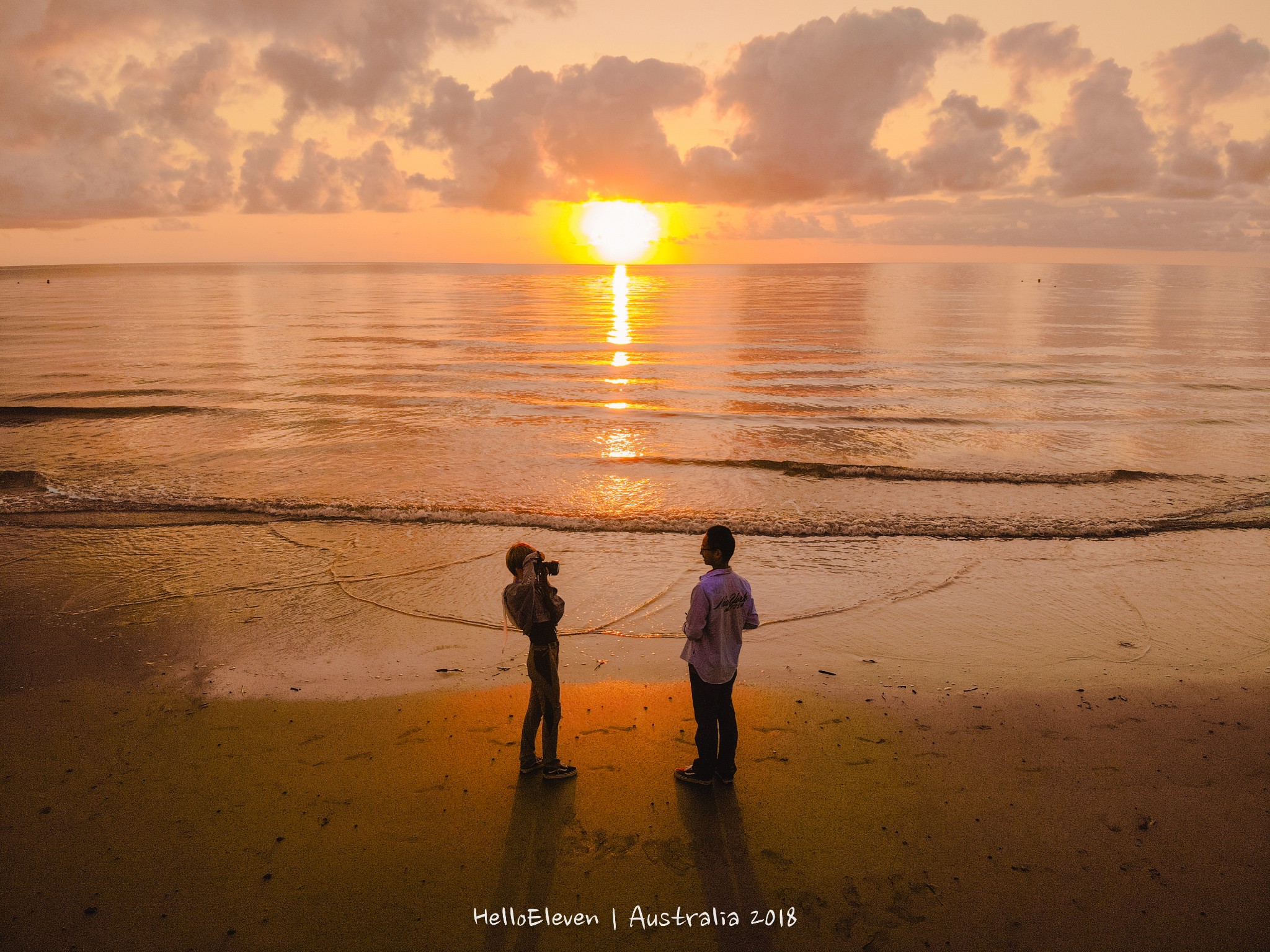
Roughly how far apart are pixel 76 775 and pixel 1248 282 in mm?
172003

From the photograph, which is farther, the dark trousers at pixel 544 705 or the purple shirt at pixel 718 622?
the dark trousers at pixel 544 705

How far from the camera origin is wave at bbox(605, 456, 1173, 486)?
15.8 metres

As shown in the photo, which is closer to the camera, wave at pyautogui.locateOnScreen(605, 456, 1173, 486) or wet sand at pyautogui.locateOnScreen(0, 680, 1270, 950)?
wet sand at pyautogui.locateOnScreen(0, 680, 1270, 950)

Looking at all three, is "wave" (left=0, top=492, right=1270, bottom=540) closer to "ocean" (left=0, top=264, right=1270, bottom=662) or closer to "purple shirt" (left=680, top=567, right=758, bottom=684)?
"ocean" (left=0, top=264, right=1270, bottom=662)

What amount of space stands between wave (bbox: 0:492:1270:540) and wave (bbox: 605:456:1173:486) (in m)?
2.13

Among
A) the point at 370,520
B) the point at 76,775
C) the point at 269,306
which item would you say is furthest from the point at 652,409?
the point at 269,306

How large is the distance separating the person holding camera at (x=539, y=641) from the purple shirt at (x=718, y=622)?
0.99m

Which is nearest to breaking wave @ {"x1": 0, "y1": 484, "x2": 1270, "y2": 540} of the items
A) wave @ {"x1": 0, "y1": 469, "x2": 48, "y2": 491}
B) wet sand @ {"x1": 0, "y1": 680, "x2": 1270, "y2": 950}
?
wave @ {"x1": 0, "y1": 469, "x2": 48, "y2": 491}

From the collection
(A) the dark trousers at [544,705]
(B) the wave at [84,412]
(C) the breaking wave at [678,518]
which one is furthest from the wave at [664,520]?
(B) the wave at [84,412]

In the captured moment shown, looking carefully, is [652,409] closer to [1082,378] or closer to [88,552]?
[88,552]

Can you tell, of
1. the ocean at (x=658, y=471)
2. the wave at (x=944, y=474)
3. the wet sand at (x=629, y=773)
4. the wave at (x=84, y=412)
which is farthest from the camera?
the wave at (x=84, y=412)

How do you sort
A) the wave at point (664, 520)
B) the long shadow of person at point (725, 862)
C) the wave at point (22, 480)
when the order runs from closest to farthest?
the long shadow of person at point (725, 862) → the wave at point (664, 520) → the wave at point (22, 480)

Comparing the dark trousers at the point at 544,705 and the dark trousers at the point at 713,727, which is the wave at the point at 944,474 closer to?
the dark trousers at the point at 713,727

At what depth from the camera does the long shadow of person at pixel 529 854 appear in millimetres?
4566
